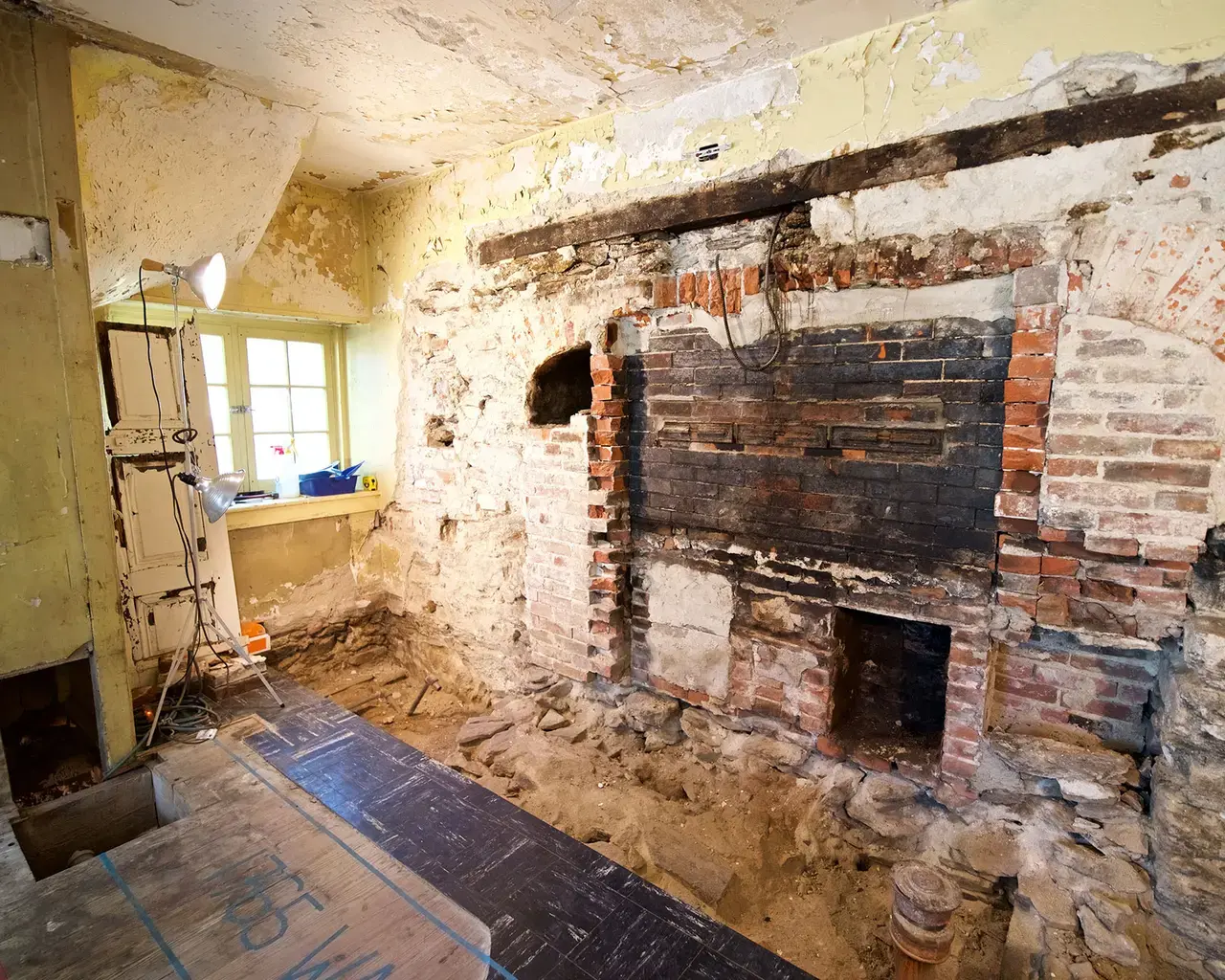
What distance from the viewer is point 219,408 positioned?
3.70 metres

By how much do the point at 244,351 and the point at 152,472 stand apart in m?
1.24

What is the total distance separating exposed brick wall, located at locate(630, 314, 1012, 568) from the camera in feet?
6.47

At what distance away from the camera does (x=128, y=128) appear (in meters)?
2.43

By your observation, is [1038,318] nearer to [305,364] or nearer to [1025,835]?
[1025,835]

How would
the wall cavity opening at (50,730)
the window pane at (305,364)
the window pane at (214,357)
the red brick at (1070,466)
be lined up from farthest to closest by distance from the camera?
the window pane at (305,364) → the window pane at (214,357) → the wall cavity opening at (50,730) → the red brick at (1070,466)

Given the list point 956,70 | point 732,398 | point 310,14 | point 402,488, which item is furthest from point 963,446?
point 402,488

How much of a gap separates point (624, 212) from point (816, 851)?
2.69 m

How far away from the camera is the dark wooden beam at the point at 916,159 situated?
1580 mm

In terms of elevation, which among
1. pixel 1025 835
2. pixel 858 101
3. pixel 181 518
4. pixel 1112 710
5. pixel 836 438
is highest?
pixel 858 101

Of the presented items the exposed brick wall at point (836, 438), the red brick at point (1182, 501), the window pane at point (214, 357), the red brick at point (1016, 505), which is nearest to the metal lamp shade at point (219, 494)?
the window pane at point (214, 357)

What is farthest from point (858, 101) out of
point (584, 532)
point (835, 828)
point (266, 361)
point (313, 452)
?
point (313, 452)

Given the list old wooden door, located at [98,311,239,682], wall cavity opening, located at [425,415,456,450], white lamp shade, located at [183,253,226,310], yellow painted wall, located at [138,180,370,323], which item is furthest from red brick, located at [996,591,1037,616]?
yellow painted wall, located at [138,180,370,323]

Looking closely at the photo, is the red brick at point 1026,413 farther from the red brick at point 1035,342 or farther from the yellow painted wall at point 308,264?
the yellow painted wall at point 308,264

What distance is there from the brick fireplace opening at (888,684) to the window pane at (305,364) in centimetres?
369
